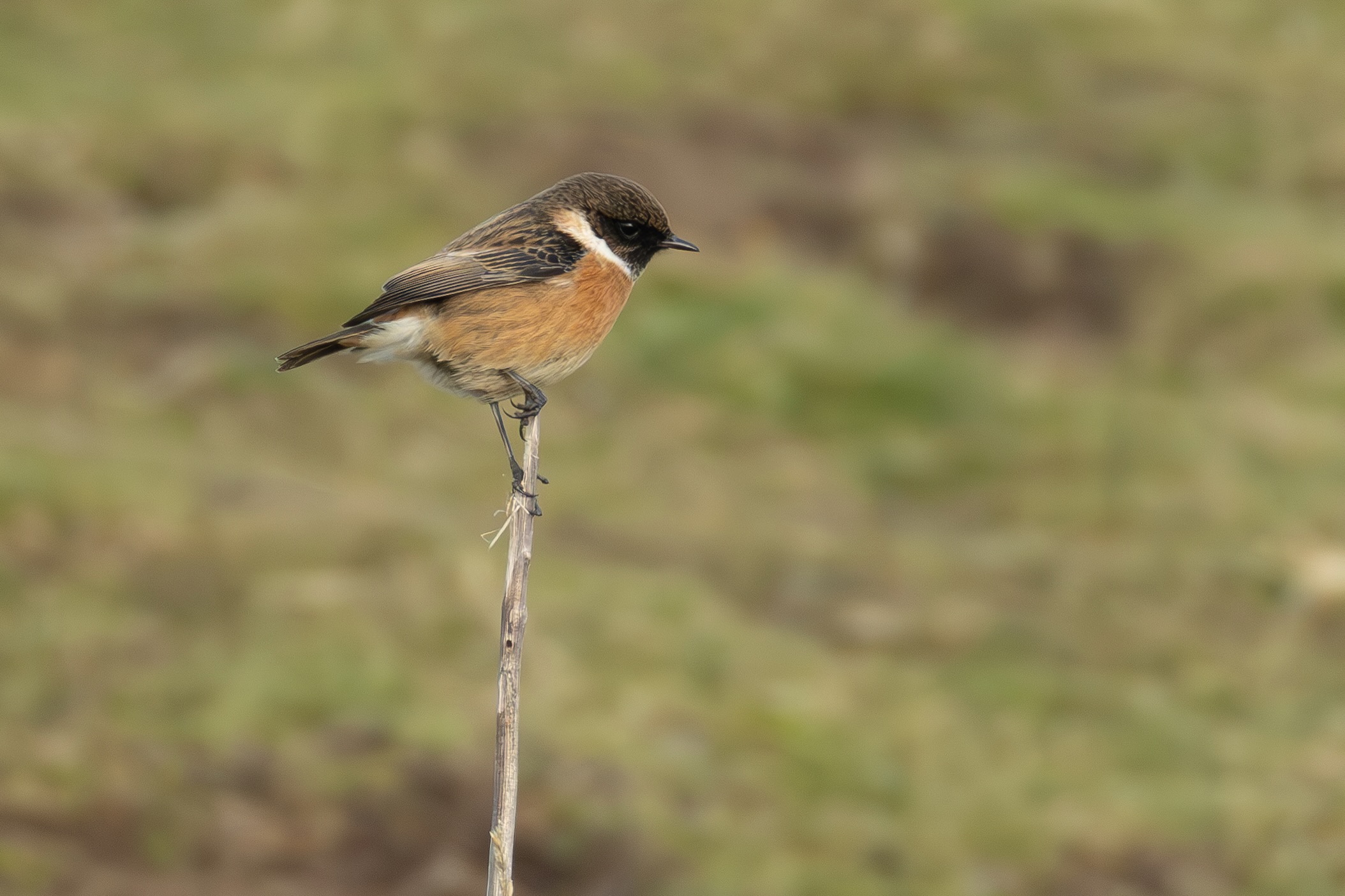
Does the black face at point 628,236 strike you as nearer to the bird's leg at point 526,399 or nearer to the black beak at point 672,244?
the black beak at point 672,244

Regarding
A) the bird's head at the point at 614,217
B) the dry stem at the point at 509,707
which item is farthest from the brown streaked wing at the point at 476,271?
the dry stem at the point at 509,707

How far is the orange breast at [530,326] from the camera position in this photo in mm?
8297

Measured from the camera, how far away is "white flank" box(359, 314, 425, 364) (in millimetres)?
8328

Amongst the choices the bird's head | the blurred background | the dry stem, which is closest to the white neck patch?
the bird's head

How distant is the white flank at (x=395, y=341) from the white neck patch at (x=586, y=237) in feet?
2.93

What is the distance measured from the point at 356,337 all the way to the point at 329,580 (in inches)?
282

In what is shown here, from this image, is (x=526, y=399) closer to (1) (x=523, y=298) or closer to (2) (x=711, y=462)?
(1) (x=523, y=298)

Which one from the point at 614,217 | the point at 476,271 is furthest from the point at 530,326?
the point at 614,217

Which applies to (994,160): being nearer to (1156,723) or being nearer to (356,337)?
(1156,723)

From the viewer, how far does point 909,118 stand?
2572 centimetres

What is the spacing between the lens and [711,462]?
62.2 ft

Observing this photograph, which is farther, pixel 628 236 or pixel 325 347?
pixel 628 236

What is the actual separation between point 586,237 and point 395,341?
1.13m

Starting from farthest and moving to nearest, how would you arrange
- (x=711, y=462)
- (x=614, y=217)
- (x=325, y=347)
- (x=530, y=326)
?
(x=711, y=462), (x=614, y=217), (x=530, y=326), (x=325, y=347)
